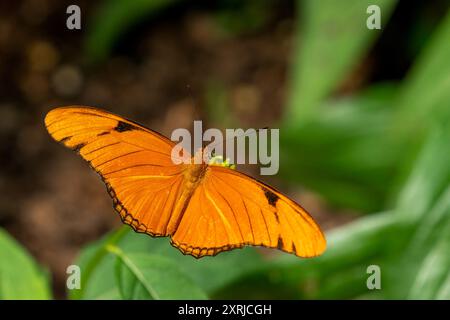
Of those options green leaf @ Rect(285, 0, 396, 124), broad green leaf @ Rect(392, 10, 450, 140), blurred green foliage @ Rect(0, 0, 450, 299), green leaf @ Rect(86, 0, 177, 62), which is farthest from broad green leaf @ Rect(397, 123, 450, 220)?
green leaf @ Rect(86, 0, 177, 62)

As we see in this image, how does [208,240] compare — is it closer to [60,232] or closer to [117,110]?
[60,232]

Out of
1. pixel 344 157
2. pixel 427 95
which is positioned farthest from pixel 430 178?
pixel 344 157

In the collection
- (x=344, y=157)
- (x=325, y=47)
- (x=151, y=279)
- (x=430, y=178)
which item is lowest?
(x=151, y=279)

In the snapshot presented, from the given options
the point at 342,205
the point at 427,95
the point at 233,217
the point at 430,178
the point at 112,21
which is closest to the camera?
the point at 233,217

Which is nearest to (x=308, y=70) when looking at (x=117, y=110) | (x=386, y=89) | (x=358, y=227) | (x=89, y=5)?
(x=386, y=89)

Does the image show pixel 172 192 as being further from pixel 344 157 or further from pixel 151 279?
pixel 344 157

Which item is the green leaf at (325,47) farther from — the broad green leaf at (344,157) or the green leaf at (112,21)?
the green leaf at (112,21)

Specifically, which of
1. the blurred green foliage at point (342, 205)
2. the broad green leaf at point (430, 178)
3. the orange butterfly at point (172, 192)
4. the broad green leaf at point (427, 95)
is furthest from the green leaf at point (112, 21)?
the orange butterfly at point (172, 192)
